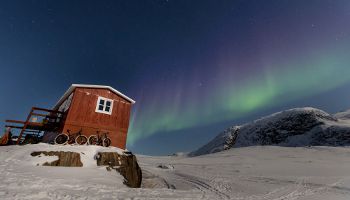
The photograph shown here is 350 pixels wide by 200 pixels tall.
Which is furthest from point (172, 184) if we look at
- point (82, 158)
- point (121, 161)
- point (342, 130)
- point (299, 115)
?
point (299, 115)

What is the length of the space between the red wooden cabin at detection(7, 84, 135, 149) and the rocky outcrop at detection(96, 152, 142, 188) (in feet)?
11.8

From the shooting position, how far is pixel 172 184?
20078 millimetres

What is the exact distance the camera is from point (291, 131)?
283 ft

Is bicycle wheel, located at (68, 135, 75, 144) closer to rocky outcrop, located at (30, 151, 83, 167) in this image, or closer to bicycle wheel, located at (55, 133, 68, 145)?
bicycle wheel, located at (55, 133, 68, 145)

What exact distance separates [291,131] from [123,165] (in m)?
83.6

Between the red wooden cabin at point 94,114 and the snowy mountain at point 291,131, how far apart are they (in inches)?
Result: 2285

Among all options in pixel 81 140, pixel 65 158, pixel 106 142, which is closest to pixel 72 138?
pixel 81 140

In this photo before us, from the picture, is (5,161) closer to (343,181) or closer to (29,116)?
(29,116)

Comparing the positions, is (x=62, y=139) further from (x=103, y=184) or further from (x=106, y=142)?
(x=103, y=184)

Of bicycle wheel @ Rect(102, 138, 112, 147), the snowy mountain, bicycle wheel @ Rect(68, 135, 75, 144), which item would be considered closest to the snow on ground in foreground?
bicycle wheel @ Rect(102, 138, 112, 147)

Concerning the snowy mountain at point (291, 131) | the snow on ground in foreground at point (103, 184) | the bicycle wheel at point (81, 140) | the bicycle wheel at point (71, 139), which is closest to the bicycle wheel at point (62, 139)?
the bicycle wheel at point (71, 139)

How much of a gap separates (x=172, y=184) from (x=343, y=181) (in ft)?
41.8

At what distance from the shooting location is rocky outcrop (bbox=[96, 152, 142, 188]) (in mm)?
16897

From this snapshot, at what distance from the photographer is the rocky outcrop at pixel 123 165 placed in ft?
55.4
